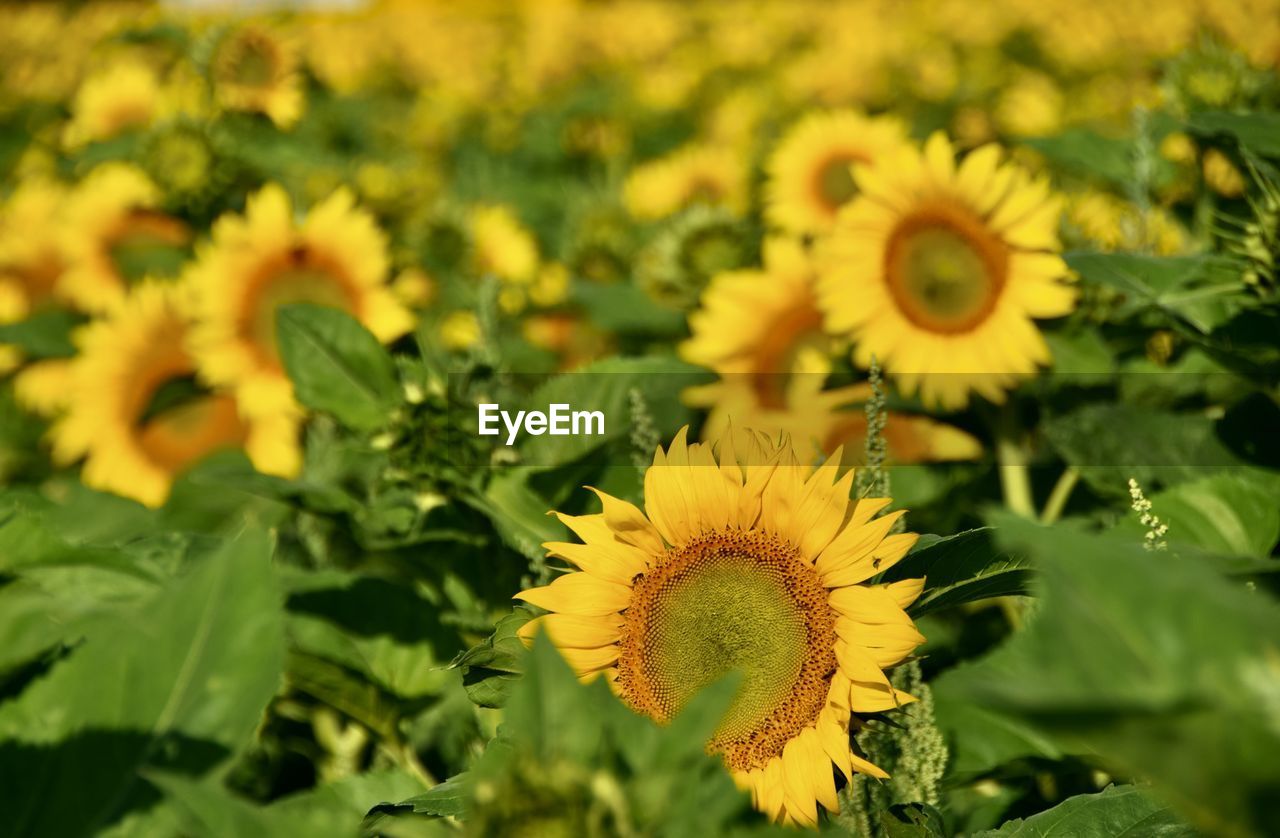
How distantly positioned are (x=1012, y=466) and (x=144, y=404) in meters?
1.84

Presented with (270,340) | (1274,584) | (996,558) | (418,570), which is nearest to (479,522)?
(418,570)

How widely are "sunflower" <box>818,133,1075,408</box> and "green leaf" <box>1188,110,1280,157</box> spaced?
29cm

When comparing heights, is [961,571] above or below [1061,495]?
below

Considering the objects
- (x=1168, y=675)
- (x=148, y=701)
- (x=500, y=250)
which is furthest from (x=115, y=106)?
(x=1168, y=675)

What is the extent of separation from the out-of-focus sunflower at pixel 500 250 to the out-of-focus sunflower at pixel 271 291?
831 millimetres

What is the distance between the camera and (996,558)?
100cm

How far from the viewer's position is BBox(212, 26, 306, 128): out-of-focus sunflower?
113 inches

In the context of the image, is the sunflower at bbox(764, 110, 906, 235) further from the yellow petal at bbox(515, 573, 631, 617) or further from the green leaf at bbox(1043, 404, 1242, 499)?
the yellow petal at bbox(515, 573, 631, 617)

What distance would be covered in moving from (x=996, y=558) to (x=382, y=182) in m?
2.69

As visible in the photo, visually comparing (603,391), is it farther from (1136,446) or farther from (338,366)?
(1136,446)

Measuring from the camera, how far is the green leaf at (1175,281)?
1469mm

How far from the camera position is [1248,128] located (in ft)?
5.08

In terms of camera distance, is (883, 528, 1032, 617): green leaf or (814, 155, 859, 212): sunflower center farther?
(814, 155, 859, 212): sunflower center

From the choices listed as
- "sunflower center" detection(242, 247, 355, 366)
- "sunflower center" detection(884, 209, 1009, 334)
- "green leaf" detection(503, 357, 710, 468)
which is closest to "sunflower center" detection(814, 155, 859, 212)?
"sunflower center" detection(884, 209, 1009, 334)
